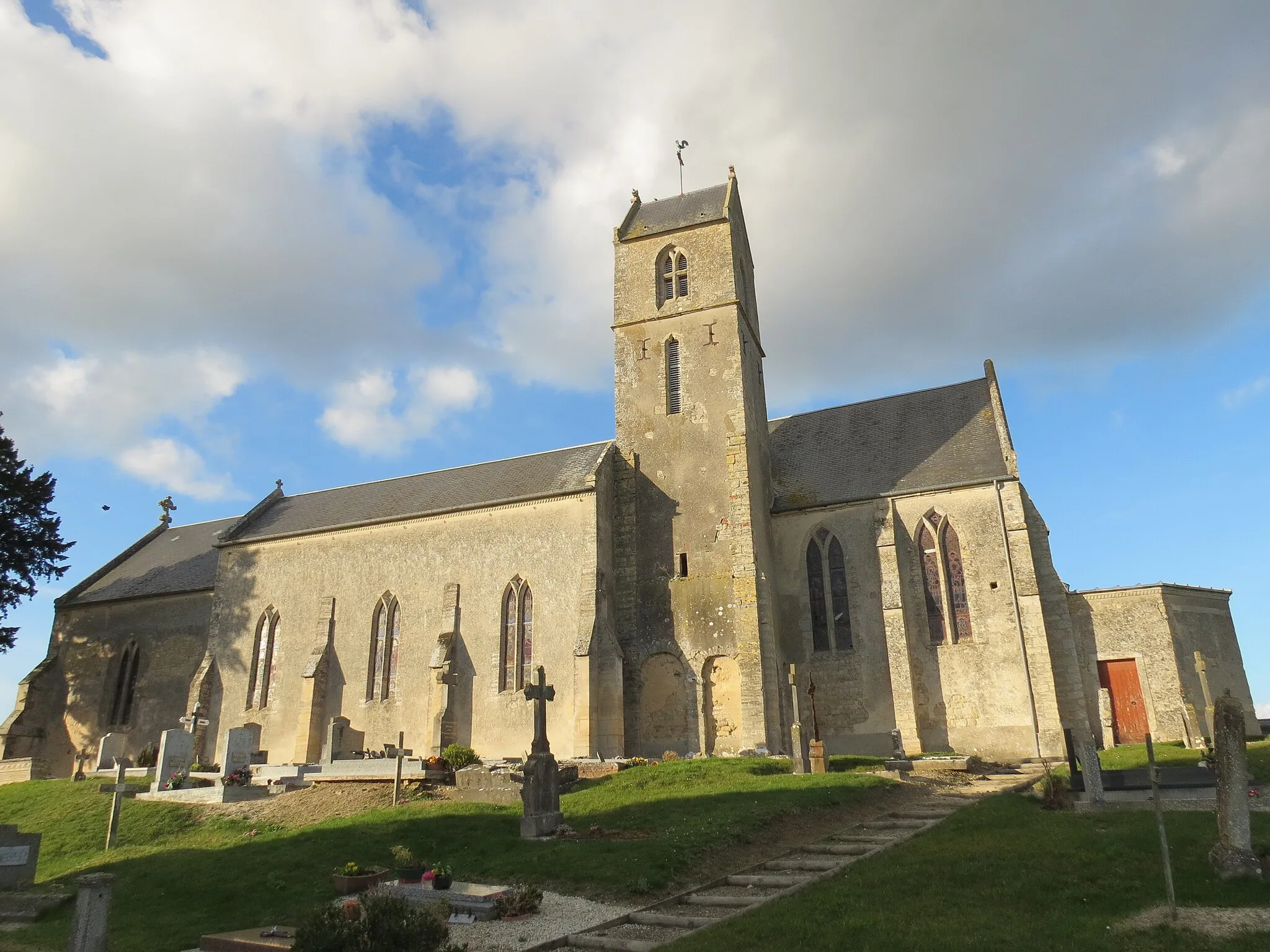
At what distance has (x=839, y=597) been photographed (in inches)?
1142

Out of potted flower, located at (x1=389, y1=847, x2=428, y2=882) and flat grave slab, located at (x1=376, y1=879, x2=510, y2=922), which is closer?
flat grave slab, located at (x1=376, y1=879, x2=510, y2=922)

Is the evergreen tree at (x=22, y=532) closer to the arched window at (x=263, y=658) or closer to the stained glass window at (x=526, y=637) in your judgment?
the arched window at (x=263, y=658)

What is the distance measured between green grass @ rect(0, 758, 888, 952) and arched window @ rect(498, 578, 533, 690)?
760 centimetres

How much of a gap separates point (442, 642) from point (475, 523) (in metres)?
4.44

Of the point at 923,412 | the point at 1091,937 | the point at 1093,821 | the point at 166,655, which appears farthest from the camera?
the point at 166,655

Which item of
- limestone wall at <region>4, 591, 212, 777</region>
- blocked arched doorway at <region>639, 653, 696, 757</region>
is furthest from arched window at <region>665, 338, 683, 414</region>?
limestone wall at <region>4, 591, 212, 777</region>

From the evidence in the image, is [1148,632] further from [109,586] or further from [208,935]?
[109,586]

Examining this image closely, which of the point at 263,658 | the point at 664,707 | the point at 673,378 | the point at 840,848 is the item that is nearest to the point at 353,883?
the point at 840,848

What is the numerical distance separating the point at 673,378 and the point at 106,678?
2765 cm

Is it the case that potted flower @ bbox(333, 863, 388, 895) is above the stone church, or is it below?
below

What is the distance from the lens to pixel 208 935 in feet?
35.0

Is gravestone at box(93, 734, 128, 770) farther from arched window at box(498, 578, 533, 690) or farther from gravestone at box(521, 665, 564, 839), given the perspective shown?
gravestone at box(521, 665, 564, 839)

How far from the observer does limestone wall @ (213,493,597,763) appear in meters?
28.5

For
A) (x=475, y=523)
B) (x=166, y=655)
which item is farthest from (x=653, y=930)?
(x=166, y=655)
